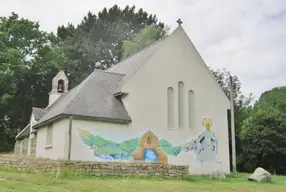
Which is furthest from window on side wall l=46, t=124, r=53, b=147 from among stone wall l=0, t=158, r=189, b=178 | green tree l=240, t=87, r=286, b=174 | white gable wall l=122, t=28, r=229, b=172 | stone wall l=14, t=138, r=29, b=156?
green tree l=240, t=87, r=286, b=174

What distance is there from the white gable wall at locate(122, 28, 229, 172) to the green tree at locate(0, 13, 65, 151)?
70.6ft

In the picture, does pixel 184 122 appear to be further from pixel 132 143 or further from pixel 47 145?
pixel 47 145

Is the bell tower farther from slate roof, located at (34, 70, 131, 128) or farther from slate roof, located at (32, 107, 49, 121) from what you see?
slate roof, located at (34, 70, 131, 128)

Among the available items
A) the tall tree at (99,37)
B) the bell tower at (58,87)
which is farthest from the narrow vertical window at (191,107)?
the tall tree at (99,37)

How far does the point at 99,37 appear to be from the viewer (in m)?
52.1

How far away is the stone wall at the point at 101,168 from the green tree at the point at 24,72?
23979 millimetres

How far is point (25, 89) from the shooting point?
4509 cm

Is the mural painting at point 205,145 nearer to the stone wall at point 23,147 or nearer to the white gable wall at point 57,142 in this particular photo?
the white gable wall at point 57,142

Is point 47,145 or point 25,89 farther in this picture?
point 25,89

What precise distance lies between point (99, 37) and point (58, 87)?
19.9 meters

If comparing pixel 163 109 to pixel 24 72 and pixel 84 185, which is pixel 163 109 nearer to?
pixel 84 185

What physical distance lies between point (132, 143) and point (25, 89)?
2764 cm

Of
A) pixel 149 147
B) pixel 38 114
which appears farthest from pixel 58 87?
pixel 149 147

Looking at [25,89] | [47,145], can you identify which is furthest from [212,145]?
[25,89]
